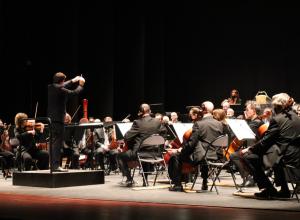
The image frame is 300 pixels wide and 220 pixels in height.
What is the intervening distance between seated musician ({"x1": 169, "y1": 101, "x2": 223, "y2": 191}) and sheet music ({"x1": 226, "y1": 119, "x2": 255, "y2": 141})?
0.20 meters

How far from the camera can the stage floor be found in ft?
20.3

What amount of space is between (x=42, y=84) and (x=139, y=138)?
7.72 meters

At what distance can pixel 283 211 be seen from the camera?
6.38 metres

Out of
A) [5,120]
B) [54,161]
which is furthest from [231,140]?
[5,120]

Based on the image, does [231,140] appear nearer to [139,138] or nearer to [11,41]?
[139,138]

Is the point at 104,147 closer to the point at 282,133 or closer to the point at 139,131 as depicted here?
the point at 139,131

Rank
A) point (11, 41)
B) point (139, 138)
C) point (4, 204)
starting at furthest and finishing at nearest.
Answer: point (11, 41)
point (139, 138)
point (4, 204)

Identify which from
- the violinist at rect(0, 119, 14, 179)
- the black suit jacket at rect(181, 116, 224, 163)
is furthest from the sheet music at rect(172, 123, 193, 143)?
the violinist at rect(0, 119, 14, 179)

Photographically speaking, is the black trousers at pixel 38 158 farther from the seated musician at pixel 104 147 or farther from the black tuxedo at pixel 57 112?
the seated musician at pixel 104 147

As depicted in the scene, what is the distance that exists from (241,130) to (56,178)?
9.88 feet

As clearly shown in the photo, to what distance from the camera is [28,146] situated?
409 inches

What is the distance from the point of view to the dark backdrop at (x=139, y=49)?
52.4ft

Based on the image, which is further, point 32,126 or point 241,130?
point 32,126

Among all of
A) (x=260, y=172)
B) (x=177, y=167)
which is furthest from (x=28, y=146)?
(x=260, y=172)
